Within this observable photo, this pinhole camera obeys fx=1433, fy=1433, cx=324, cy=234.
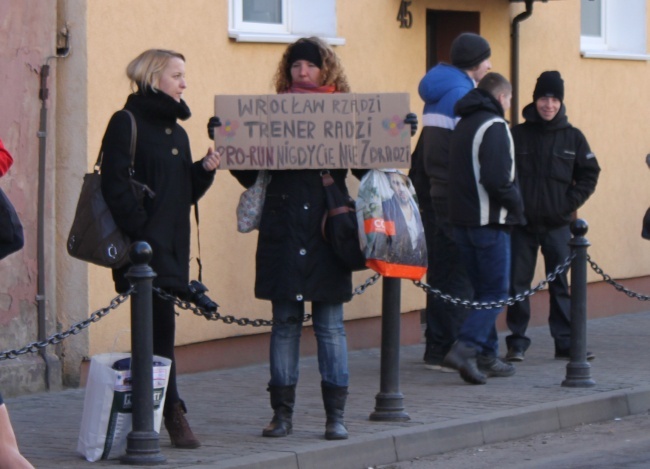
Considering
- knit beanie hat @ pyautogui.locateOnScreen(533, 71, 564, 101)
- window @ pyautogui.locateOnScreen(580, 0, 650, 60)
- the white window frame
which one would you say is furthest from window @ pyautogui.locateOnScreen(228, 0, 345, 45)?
window @ pyautogui.locateOnScreen(580, 0, 650, 60)

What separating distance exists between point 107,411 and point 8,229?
143 cm

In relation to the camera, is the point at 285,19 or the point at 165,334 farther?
the point at 285,19

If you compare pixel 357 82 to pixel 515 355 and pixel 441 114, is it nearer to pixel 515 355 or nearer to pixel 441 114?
pixel 441 114

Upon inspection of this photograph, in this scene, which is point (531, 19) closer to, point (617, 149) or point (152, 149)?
point (617, 149)

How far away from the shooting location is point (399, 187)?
766 centimetres

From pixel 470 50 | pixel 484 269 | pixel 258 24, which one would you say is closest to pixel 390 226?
pixel 484 269

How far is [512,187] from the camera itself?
9.43 m

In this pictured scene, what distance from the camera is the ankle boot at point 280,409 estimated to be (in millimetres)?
7582

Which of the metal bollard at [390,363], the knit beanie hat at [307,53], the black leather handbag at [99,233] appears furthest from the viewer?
the metal bollard at [390,363]

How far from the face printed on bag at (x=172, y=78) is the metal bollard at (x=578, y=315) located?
11.1ft

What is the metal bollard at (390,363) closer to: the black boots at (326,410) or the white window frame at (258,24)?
the black boots at (326,410)

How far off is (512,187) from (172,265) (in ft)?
9.93

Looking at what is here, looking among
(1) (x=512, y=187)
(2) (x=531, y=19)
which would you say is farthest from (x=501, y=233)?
(2) (x=531, y=19)

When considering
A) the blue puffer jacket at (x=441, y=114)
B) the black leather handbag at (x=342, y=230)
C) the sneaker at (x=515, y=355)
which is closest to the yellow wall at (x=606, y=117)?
the sneaker at (x=515, y=355)
